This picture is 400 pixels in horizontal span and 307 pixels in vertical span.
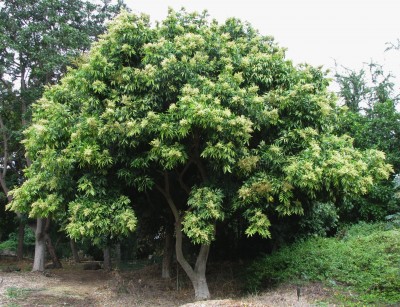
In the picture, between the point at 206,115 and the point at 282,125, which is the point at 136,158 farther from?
the point at 282,125

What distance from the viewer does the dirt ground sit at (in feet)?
27.3

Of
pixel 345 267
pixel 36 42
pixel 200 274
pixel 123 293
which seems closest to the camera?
pixel 345 267

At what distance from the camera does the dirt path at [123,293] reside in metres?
8.36

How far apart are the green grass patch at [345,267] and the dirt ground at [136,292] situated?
0.52 m

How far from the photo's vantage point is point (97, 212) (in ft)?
25.6

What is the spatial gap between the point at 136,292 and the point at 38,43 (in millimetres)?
10744

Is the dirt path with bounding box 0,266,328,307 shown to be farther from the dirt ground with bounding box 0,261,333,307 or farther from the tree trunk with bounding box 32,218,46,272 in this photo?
the tree trunk with bounding box 32,218,46,272

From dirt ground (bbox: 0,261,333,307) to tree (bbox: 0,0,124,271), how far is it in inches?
154

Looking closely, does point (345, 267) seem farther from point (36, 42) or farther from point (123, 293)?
point (36, 42)

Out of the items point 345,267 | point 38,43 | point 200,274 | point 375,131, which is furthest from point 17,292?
point 375,131

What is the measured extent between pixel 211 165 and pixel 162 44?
8.87 ft

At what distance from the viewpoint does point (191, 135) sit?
7.93 m

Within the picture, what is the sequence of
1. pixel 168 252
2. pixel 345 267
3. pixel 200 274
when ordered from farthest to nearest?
pixel 168 252
pixel 200 274
pixel 345 267

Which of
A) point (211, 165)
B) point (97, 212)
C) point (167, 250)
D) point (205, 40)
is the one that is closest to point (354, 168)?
point (211, 165)
